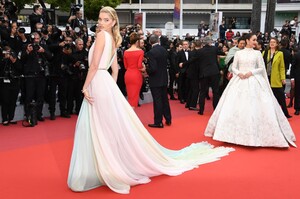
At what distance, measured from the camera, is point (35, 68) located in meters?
7.78

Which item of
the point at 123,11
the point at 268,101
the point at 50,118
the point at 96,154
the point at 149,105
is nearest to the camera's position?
the point at 96,154

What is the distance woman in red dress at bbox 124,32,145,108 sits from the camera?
7.64 metres

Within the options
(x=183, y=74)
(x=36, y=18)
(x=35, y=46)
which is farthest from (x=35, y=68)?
(x=183, y=74)

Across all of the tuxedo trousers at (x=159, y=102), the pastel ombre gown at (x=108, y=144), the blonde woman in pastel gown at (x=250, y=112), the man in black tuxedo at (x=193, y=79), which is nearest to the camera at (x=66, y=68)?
the tuxedo trousers at (x=159, y=102)

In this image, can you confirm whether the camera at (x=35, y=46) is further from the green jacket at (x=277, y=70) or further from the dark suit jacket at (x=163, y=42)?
the green jacket at (x=277, y=70)

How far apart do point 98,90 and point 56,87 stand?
471 cm

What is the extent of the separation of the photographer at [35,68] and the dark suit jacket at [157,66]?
2.13 m

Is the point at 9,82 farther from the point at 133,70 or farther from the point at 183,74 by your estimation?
the point at 183,74

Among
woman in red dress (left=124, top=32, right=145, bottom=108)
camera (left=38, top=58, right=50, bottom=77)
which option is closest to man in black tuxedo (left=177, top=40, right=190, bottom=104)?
woman in red dress (left=124, top=32, right=145, bottom=108)

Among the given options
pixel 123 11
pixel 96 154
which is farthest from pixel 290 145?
pixel 123 11

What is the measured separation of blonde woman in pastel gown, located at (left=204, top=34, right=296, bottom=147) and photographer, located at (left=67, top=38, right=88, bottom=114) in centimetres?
337

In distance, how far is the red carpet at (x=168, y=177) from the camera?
163 inches

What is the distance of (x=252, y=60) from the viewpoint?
6.27 metres

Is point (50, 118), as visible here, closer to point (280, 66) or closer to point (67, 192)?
point (67, 192)
